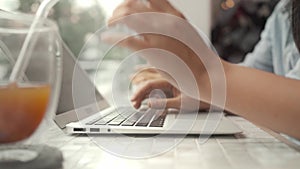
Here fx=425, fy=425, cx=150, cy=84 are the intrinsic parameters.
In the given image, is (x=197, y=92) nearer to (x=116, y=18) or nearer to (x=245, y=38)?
(x=116, y=18)

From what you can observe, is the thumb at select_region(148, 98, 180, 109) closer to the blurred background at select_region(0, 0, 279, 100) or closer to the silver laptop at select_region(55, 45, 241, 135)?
the silver laptop at select_region(55, 45, 241, 135)

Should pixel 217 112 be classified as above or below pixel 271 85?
below

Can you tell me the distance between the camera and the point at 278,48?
56.4 inches

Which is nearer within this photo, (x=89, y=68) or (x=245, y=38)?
(x=89, y=68)

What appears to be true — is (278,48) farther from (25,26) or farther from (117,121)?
(25,26)

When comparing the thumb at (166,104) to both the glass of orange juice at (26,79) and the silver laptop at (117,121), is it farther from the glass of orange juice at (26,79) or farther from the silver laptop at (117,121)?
the glass of orange juice at (26,79)

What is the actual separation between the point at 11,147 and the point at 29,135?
0.08 ft

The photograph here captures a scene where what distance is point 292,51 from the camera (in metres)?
1.30

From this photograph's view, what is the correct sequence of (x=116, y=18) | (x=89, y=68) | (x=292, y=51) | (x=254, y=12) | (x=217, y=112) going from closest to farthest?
(x=116, y=18) → (x=217, y=112) → (x=292, y=51) → (x=89, y=68) → (x=254, y=12)

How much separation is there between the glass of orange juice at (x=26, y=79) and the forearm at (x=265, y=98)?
263mm

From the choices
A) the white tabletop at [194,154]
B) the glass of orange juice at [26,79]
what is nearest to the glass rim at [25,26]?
the glass of orange juice at [26,79]

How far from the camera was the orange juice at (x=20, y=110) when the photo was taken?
1.46ft

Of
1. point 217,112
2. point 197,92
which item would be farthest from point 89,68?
point 197,92

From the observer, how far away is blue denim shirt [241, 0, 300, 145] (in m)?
1.32
